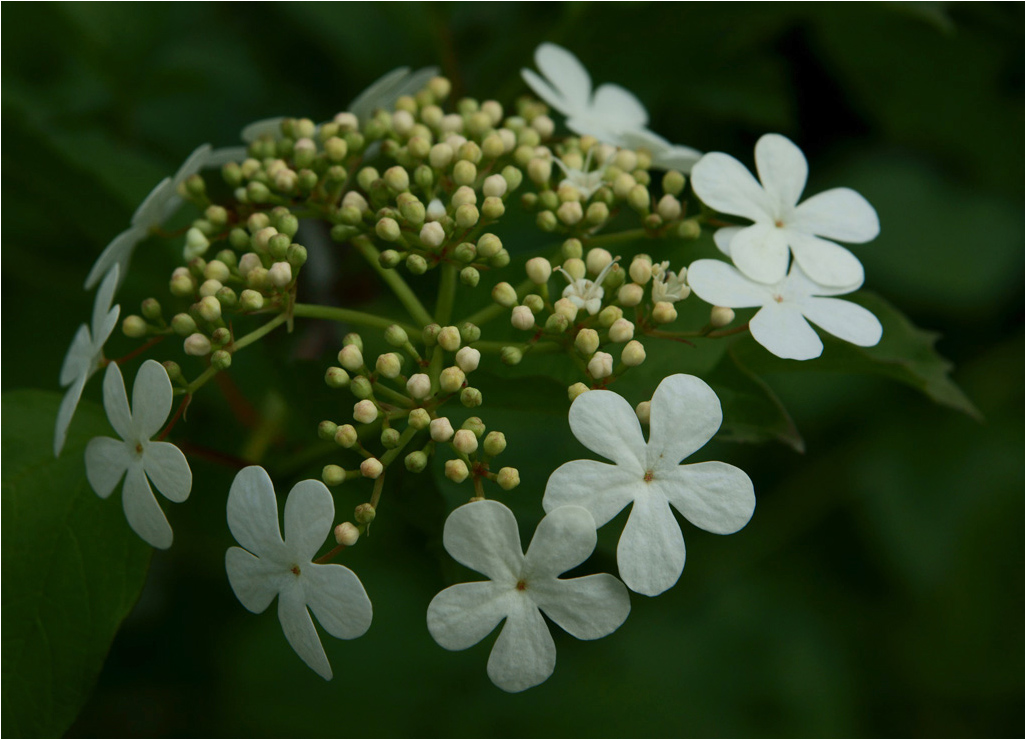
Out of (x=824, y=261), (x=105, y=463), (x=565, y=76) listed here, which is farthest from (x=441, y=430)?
(x=565, y=76)

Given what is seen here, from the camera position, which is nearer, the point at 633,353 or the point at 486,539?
the point at 486,539

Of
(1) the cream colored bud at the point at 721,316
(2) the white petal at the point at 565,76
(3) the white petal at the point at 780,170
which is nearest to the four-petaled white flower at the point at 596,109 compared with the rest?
(2) the white petal at the point at 565,76

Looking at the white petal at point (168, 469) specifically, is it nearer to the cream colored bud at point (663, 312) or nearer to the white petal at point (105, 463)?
the white petal at point (105, 463)

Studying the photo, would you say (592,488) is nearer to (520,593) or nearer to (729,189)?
(520,593)

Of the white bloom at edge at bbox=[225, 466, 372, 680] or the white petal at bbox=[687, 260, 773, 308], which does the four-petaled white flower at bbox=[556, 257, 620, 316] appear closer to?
the white petal at bbox=[687, 260, 773, 308]

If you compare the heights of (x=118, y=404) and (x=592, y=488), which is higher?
(x=592, y=488)

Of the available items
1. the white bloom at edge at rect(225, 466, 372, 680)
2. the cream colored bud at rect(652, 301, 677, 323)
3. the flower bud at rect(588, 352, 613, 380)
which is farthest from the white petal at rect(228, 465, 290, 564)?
the cream colored bud at rect(652, 301, 677, 323)

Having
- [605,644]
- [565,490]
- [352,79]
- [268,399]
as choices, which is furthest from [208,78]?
[605,644]
